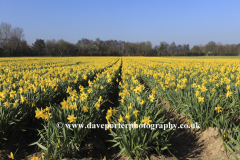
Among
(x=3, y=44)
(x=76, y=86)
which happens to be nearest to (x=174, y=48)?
(x=3, y=44)

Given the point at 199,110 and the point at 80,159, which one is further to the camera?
the point at 199,110

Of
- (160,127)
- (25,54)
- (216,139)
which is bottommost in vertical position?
(216,139)

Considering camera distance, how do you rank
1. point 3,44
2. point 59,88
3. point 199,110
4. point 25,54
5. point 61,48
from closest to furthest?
point 199,110 → point 59,88 → point 3,44 → point 25,54 → point 61,48

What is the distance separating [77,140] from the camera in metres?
2.56

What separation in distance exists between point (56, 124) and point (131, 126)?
1.25 metres

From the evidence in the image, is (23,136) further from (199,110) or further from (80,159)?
(199,110)

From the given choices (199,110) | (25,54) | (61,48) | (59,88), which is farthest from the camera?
(61,48)

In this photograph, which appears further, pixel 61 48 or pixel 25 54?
pixel 61 48

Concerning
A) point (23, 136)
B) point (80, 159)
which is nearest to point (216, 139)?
point (80, 159)

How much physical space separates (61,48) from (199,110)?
70.7 meters

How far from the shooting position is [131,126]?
2395 millimetres

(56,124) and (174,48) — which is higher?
(174,48)

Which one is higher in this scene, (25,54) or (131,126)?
(25,54)

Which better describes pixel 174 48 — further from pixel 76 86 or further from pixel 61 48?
pixel 76 86
